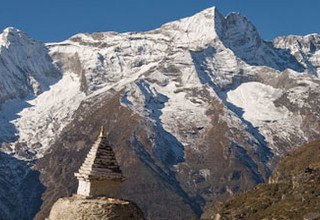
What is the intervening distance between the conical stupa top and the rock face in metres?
0.88

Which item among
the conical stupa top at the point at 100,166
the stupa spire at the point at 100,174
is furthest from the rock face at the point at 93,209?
the conical stupa top at the point at 100,166

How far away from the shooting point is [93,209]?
106 feet

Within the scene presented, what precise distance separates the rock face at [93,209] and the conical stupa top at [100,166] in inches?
34.8

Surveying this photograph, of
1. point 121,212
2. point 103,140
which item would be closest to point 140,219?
point 121,212

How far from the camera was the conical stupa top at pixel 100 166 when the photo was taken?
3288 cm

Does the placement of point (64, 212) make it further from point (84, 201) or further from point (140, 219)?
point (140, 219)

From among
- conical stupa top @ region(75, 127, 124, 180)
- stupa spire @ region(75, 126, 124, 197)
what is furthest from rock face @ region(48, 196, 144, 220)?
conical stupa top @ region(75, 127, 124, 180)

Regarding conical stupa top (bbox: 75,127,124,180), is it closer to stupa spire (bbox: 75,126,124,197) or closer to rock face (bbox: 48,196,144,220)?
stupa spire (bbox: 75,126,124,197)

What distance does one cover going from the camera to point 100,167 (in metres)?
33.0

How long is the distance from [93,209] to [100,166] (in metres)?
1.73

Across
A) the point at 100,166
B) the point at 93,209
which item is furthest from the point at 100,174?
the point at 93,209

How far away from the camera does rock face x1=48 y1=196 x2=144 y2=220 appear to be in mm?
32219

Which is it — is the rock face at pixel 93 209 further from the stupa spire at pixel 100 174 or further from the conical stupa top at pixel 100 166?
the conical stupa top at pixel 100 166

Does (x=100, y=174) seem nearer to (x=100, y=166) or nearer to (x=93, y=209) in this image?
(x=100, y=166)
